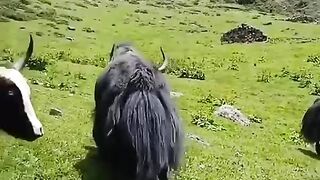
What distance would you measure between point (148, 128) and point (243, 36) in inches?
1620

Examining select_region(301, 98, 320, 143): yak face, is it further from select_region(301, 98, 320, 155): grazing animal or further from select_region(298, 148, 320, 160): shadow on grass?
select_region(298, 148, 320, 160): shadow on grass

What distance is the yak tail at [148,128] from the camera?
12.2m

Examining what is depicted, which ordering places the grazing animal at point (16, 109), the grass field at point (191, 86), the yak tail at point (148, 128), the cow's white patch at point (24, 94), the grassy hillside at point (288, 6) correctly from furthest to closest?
the grassy hillside at point (288, 6) < the grass field at point (191, 86) < the yak tail at point (148, 128) < the cow's white patch at point (24, 94) < the grazing animal at point (16, 109)

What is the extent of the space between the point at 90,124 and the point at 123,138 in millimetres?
5998

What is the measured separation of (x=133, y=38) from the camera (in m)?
50.8

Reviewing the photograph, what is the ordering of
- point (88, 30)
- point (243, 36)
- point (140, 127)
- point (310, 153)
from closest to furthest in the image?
1. point (140, 127)
2. point (310, 153)
3. point (88, 30)
4. point (243, 36)

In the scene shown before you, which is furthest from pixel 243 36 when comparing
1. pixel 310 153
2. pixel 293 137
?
pixel 310 153

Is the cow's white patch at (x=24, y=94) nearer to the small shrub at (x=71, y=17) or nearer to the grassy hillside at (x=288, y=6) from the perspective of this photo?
the small shrub at (x=71, y=17)

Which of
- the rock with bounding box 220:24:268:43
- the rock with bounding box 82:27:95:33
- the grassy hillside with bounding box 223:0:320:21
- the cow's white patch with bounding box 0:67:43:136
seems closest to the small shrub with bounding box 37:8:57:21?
the rock with bounding box 82:27:95:33

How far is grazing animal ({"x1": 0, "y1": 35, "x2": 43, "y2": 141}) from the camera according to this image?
9.94 meters

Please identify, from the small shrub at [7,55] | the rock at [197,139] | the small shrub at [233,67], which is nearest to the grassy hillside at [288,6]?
the small shrub at [233,67]

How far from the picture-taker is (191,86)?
101 ft

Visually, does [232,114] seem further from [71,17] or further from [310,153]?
[71,17]

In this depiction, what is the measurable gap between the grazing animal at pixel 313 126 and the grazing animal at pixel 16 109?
13461 millimetres
